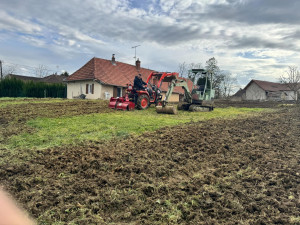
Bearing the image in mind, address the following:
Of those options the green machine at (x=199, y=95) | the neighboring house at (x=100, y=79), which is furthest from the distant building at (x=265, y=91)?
the green machine at (x=199, y=95)

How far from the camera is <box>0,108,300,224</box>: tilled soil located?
3084 mm

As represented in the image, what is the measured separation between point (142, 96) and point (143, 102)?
398 mm

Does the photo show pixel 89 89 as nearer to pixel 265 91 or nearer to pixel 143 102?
pixel 143 102

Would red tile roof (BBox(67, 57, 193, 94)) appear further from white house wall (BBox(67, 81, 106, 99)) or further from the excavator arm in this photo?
the excavator arm

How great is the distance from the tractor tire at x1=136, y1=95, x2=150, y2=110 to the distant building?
38806 mm

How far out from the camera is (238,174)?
14.5 ft

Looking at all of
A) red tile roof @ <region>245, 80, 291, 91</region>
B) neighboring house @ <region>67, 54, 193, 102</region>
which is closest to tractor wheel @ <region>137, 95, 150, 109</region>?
neighboring house @ <region>67, 54, 193, 102</region>

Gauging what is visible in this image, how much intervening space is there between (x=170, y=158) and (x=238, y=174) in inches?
59.7

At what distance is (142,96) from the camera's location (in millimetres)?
14164

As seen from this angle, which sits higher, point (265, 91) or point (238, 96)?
point (265, 91)

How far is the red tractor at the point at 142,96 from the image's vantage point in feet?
45.0

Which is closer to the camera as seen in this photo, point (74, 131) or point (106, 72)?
point (74, 131)

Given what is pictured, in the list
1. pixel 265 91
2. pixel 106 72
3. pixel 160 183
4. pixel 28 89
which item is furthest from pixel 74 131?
pixel 265 91

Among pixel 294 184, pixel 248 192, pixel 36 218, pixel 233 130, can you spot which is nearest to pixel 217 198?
pixel 248 192
